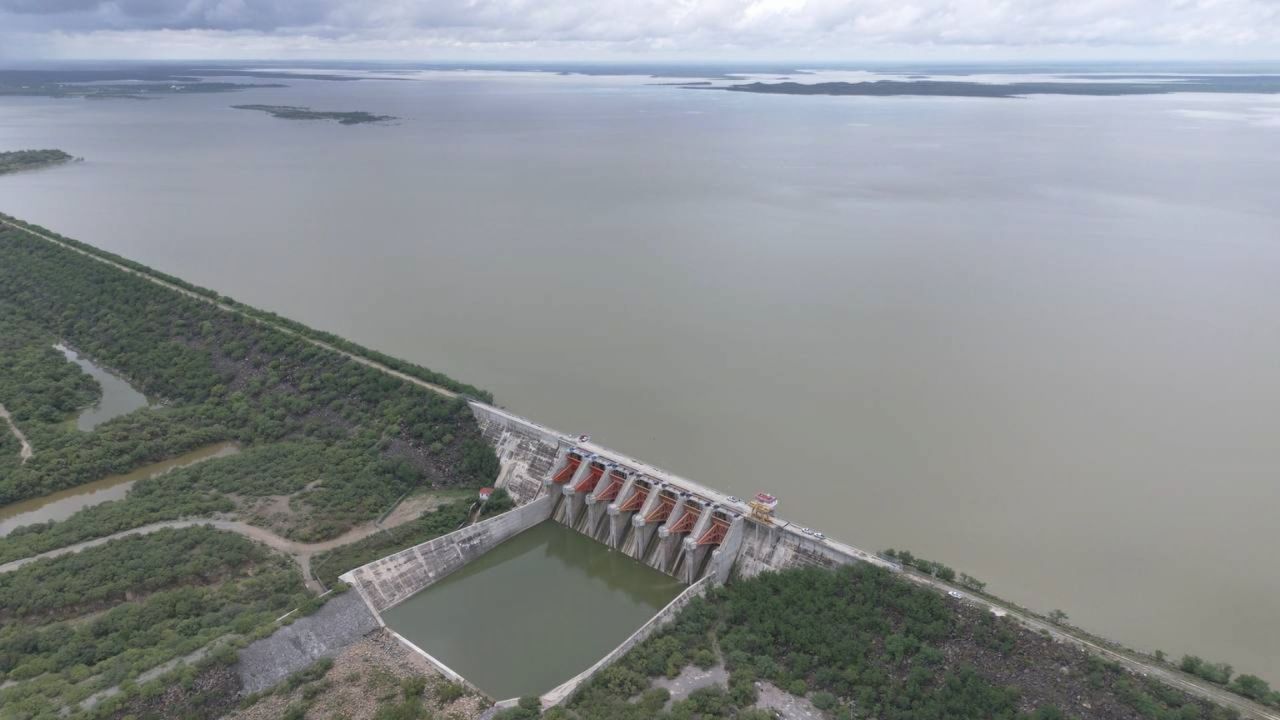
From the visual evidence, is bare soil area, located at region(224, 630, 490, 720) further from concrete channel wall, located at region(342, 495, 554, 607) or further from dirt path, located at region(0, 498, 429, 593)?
dirt path, located at region(0, 498, 429, 593)

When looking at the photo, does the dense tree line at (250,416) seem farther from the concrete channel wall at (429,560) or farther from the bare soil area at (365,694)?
the bare soil area at (365,694)

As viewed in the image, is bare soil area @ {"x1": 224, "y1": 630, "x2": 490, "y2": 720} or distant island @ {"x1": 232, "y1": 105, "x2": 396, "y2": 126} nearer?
bare soil area @ {"x1": 224, "y1": 630, "x2": 490, "y2": 720}

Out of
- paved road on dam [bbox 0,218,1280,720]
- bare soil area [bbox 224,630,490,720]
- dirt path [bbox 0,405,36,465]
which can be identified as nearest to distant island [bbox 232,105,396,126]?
dirt path [bbox 0,405,36,465]

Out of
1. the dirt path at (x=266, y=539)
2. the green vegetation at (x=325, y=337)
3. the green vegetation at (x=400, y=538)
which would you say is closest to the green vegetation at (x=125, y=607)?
the dirt path at (x=266, y=539)

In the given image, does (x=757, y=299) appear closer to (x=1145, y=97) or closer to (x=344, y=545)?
(x=344, y=545)

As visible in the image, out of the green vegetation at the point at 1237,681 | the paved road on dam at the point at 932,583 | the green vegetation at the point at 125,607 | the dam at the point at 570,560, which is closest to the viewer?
the green vegetation at the point at 1237,681

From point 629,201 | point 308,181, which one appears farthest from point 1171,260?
point 308,181
